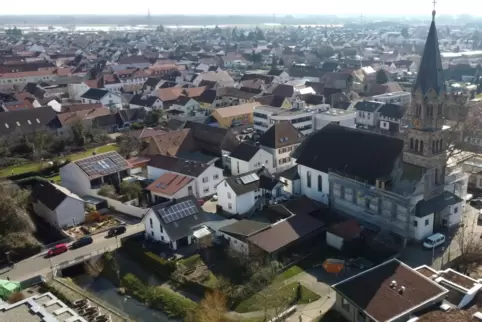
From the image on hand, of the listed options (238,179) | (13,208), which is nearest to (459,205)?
(238,179)

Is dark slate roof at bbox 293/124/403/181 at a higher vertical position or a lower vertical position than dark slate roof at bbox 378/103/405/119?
higher

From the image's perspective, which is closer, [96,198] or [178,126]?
[96,198]

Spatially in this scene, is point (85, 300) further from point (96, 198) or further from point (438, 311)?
Answer: point (438, 311)

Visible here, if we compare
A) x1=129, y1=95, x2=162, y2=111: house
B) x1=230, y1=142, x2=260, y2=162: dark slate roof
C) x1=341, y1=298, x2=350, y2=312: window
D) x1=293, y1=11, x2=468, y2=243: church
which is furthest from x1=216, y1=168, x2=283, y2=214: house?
x1=129, y1=95, x2=162, y2=111: house

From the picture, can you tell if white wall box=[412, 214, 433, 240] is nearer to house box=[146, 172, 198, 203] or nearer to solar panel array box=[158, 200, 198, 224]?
solar panel array box=[158, 200, 198, 224]

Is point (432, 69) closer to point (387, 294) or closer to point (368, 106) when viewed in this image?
point (387, 294)

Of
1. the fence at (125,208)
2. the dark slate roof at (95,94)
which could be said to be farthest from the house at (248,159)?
the dark slate roof at (95,94)

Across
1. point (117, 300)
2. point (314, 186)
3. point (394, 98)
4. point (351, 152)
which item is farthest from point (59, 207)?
point (394, 98)

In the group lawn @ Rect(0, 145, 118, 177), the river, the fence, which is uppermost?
lawn @ Rect(0, 145, 118, 177)
